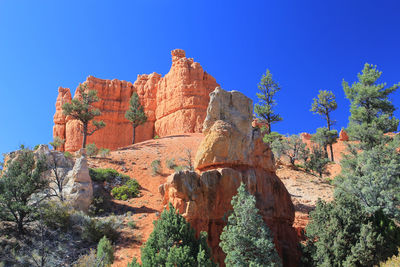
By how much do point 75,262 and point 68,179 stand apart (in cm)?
856

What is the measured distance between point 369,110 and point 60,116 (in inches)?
1868

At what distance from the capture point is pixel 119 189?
2200 centimetres

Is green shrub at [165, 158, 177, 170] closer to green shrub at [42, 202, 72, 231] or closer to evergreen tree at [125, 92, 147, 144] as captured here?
green shrub at [42, 202, 72, 231]

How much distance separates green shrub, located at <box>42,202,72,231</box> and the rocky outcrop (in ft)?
21.5

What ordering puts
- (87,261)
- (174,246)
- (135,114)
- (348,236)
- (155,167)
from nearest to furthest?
(174,246), (87,261), (348,236), (155,167), (135,114)

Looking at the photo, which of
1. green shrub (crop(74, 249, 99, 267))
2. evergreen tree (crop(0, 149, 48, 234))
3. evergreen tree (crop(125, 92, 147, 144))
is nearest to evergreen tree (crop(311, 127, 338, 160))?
evergreen tree (crop(125, 92, 147, 144))

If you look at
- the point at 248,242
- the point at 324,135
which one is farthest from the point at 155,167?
the point at 324,135

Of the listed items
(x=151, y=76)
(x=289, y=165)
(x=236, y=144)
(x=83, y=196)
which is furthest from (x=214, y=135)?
(x=151, y=76)

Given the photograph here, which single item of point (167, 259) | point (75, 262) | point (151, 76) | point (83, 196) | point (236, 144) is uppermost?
point (151, 76)

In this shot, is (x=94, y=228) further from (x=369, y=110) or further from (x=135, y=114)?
(x=135, y=114)

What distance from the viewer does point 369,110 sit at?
24016 mm

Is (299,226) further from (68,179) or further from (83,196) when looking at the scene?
(68,179)

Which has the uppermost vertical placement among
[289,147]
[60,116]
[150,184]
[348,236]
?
[60,116]

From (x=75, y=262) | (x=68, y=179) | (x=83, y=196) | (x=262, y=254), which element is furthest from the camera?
(x=68, y=179)
